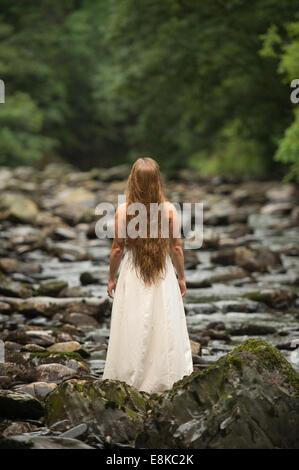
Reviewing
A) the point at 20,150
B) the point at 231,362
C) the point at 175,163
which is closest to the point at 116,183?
the point at 20,150

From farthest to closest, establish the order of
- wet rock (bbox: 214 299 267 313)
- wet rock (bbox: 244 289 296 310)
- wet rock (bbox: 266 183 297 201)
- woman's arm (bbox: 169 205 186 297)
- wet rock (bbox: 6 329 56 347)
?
wet rock (bbox: 266 183 297 201) < wet rock (bbox: 244 289 296 310) < wet rock (bbox: 214 299 267 313) < wet rock (bbox: 6 329 56 347) < woman's arm (bbox: 169 205 186 297)

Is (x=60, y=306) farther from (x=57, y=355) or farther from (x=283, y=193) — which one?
(x=283, y=193)

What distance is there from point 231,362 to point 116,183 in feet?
73.2

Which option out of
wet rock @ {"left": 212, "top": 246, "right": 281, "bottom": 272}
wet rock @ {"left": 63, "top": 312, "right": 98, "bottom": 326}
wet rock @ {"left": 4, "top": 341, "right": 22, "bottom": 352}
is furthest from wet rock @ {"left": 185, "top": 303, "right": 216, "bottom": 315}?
wet rock @ {"left": 4, "top": 341, "right": 22, "bottom": 352}

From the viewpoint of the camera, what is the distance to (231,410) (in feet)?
14.1

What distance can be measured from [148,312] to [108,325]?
304 centimetres

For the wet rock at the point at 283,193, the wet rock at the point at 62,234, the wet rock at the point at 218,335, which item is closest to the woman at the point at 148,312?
the wet rock at the point at 218,335

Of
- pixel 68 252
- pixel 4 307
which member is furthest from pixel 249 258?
pixel 4 307

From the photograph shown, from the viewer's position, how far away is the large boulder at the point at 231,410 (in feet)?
13.9

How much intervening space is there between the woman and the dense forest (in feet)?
35.1

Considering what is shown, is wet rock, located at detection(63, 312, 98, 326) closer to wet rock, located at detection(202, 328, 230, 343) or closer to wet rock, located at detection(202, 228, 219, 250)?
wet rock, located at detection(202, 328, 230, 343)

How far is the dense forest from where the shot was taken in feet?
68.6

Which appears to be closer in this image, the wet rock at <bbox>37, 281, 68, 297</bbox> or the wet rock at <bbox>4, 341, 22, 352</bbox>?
the wet rock at <bbox>4, 341, 22, 352</bbox>

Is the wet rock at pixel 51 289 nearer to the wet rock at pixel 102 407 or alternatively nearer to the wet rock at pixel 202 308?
the wet rock at pixel 202 308
